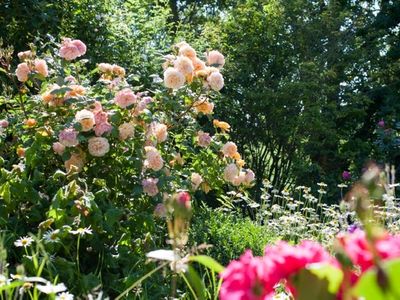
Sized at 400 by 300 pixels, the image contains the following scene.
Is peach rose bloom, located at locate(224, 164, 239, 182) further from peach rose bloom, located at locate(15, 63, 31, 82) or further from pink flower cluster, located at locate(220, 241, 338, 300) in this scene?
pink flower cluster, located at locate(220, 241, 338, 300)

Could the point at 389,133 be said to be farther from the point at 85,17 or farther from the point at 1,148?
the point at 1,148

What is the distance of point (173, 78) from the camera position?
3.55m

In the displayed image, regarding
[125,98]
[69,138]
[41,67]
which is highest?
[41,67]

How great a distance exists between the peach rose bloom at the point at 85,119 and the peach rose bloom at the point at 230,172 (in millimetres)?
1058

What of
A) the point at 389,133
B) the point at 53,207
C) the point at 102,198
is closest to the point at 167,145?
the point at 102,198

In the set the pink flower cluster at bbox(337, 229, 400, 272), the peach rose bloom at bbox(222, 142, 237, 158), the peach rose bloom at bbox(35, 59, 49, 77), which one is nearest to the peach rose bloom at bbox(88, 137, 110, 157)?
the peach rose bloom at bbox(35, 59, 49, 77)

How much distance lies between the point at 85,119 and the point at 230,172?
1113 millimetres

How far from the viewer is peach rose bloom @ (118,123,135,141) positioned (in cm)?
326

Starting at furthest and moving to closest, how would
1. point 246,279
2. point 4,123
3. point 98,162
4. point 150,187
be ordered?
1. point 4,123
2. point 98,162
3. point 150,187
4. point 246,279

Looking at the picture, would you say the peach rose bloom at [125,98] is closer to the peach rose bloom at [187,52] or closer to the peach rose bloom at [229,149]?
the peach rose bloom at [187,52]

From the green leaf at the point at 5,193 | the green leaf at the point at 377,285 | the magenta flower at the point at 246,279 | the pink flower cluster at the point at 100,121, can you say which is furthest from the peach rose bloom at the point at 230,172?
the green leaf at the point at 377,285

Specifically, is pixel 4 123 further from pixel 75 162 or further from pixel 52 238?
pixel 52 238

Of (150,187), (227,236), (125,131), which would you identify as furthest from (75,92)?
(227,236)

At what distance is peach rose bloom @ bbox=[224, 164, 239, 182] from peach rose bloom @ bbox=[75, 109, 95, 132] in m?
1.06
